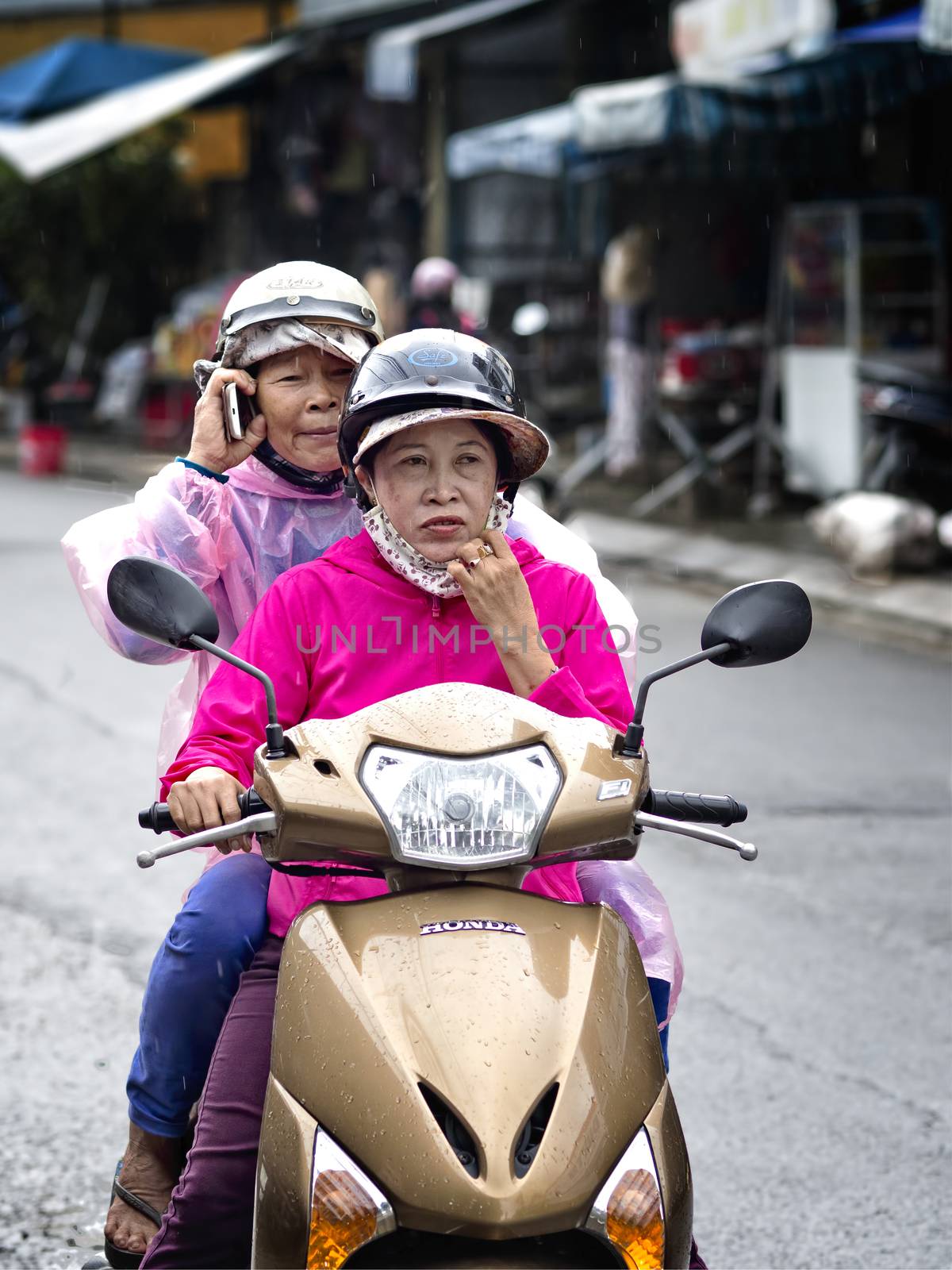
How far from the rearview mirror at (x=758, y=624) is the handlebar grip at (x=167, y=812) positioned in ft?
2.13

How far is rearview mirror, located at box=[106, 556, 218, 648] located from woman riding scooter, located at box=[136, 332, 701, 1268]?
9.7 inches

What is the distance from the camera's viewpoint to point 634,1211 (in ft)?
7.23

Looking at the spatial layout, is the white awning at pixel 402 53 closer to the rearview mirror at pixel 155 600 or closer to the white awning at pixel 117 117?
the white awning at pixel 117 117

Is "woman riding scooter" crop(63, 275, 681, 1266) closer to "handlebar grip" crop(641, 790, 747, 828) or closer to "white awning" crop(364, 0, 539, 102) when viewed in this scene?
"handlebar grip" crop(641, 790, 747, 828)

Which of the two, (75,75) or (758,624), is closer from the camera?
(758,624)

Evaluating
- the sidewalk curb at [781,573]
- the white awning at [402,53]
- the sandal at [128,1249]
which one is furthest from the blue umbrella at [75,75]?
the sandal at [128,1249]

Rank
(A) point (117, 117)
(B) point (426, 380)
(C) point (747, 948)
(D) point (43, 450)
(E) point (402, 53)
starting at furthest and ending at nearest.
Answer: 1. (A) point (117, 117)
2. (D) point (43, 450)
3. (E) point (402, 53)
4. (C) point (747, 948)
5. (B) point (426, 380)

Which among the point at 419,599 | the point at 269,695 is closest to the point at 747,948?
the point at 419,599

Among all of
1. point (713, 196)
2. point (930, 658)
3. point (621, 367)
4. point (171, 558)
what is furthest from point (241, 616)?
point (713, 196)

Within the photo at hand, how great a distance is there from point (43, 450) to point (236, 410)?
1600 centimetres

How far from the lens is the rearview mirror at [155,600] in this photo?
2.59 m

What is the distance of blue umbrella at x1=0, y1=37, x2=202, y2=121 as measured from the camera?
76.5 feet

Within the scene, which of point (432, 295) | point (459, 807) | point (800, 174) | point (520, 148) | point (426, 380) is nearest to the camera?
point (459, 807)

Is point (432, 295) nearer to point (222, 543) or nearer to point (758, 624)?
point (222, 543)
